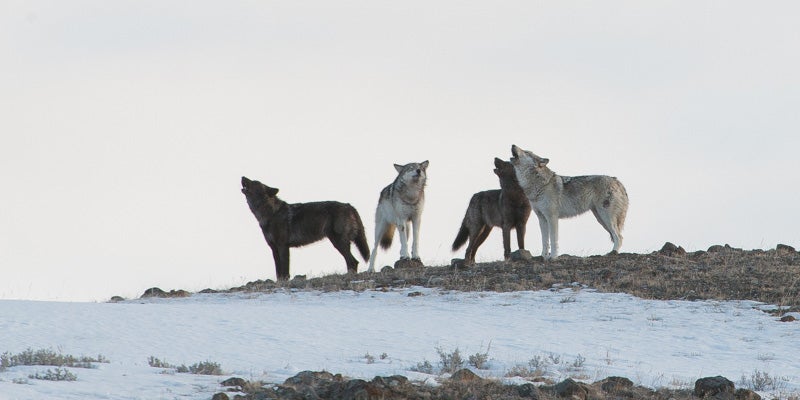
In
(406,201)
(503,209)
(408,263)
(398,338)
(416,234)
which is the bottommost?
(398,338)

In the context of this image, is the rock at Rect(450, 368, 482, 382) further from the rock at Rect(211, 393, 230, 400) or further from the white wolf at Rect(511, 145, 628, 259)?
the white wolf at Rect(511, 145, 628, 259)

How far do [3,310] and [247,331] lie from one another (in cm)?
276

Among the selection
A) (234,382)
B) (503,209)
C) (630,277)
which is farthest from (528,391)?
(503,209)

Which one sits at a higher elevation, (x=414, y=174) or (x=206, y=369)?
(x=414, y=174)

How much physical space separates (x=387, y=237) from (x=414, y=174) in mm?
1596

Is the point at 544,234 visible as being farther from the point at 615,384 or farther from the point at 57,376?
the point at 57,376

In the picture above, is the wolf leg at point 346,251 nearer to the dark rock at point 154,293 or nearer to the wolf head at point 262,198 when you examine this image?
the wolf head at point 262,198

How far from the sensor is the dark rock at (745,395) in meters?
8.82

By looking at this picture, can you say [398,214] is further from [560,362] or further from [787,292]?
[560,362]

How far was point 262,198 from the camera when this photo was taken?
69.9ft

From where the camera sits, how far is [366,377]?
30.1 feet

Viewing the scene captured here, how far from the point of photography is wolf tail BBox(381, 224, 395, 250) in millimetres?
21047

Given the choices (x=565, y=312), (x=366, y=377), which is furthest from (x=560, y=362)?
(x=565, y=312)

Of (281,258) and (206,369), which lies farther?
(281,258)
